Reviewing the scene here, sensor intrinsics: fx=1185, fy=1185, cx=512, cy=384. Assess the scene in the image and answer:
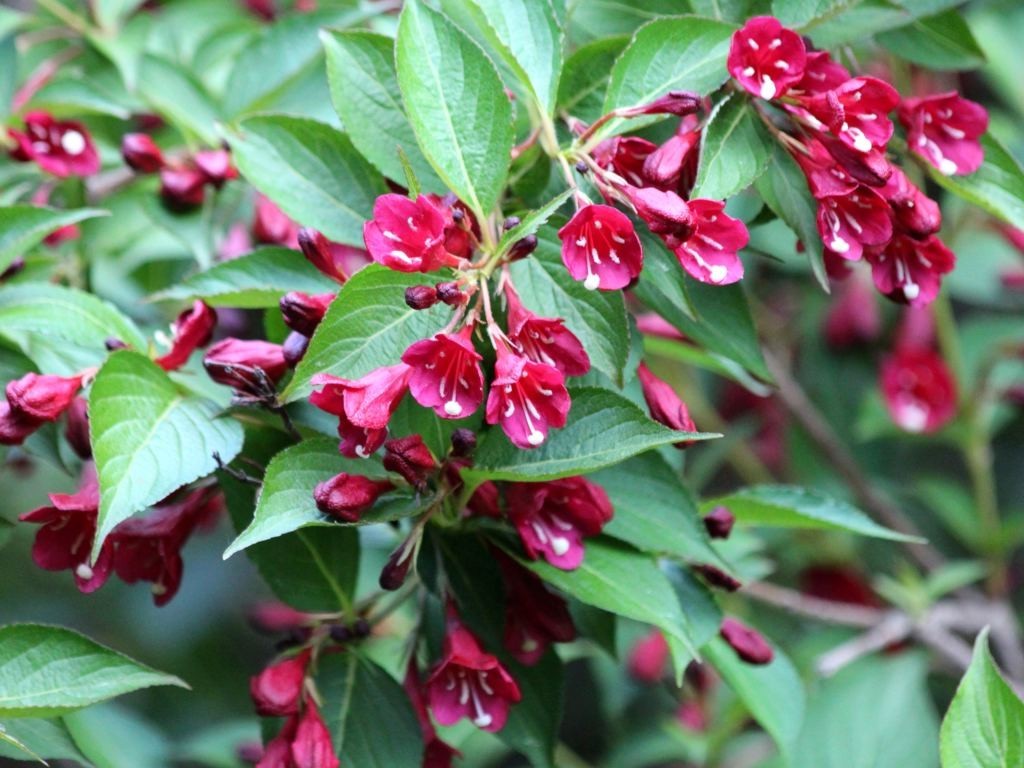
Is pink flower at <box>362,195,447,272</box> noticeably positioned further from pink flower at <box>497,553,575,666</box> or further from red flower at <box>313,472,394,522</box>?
pink flower at <box>497,553,575,666</box>

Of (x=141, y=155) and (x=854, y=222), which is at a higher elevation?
(x=854, y=222)

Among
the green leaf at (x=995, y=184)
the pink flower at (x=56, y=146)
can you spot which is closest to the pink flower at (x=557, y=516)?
the green leaf at (x=995, y=184)

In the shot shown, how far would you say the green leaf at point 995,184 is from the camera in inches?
45.2

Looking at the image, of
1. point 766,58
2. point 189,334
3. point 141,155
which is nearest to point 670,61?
point 766,58

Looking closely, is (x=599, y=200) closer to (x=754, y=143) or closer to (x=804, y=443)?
(x=754, y=143)

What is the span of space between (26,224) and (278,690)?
0.57m

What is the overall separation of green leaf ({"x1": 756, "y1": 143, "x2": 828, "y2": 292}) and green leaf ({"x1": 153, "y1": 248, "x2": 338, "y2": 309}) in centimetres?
43

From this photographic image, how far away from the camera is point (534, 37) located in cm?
110

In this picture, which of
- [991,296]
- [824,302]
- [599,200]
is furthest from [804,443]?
[599,200]

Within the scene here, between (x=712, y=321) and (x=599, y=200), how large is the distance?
0.18 m

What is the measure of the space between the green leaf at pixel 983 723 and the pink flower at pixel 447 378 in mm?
518

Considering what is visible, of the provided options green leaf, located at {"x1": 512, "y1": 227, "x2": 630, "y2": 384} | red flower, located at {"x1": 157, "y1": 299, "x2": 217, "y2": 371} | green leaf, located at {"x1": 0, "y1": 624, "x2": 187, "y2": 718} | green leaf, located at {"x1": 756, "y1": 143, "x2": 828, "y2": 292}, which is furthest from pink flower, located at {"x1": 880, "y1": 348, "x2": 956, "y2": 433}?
green leaf, located at {"x1": 0, "y1": 624, "x2": 187, "y2": 718}

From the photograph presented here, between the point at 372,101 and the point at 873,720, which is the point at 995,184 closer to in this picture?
the point at 372,101

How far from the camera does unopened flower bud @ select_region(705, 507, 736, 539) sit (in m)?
1.24
